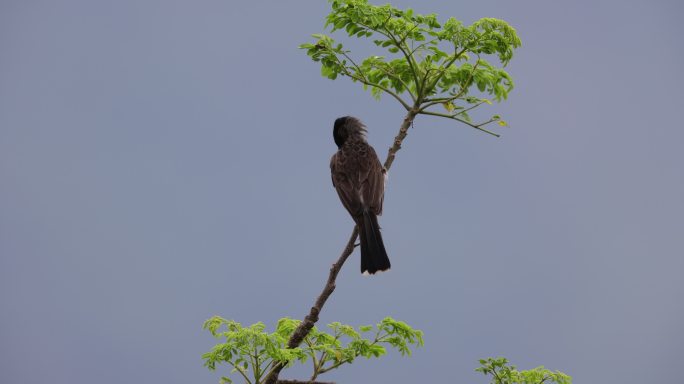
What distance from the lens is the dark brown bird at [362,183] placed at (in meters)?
8.20

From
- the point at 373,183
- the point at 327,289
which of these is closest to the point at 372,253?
the point at 373,183

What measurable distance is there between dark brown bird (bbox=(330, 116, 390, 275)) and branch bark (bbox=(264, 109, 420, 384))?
116cm

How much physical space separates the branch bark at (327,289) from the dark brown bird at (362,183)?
1163 millimetres

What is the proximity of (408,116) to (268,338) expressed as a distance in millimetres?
2566

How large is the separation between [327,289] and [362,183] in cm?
309

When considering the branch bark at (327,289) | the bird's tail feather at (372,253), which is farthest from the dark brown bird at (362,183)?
the branch bark at (327,289)

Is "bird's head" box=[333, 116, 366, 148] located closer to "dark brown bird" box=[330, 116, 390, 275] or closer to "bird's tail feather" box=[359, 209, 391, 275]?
"dark brown bird" box=[330, 116, 390, 275]

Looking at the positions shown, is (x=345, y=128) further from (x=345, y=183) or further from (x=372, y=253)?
Result: (x=372, y=253)

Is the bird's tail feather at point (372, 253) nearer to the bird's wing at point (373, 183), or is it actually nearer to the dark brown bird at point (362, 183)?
the dark brown bird at point (362, 183)

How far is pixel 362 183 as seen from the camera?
9203mm

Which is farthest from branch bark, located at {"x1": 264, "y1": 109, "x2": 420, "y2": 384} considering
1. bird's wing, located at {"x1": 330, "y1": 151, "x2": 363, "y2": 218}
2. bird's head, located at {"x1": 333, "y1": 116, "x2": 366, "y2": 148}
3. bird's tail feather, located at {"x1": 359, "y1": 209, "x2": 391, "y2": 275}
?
bird's head, located at {"x1": 333, "y1": 116, "x2": 366, "y2": 148}

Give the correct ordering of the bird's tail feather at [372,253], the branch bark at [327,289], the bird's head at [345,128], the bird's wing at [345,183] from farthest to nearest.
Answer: the bird's head at [345,128]
the bird's wing at [345,183]
the bird's tail feather at [372,253]
the branch bark at [327,289]

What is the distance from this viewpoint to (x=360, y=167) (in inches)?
373

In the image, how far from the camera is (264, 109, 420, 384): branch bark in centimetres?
634
